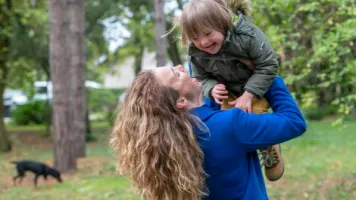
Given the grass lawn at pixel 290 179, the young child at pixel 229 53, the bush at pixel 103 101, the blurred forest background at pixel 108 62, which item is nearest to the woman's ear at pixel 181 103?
the young child at pixel 229 53

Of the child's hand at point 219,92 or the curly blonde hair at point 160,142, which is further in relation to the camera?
the child's hand at point 219,92

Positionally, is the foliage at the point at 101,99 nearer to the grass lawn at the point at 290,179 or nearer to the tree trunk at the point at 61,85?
the grass lawn at the point at 290,179

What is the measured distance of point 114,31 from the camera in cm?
2664

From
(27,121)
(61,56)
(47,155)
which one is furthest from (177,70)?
(27,121)

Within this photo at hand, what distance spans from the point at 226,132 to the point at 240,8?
877 millimetres

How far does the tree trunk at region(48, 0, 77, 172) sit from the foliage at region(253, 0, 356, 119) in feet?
19.3

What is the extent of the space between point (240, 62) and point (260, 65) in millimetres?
119

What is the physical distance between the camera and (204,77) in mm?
A: 3369

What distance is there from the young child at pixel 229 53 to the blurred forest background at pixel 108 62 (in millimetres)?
586

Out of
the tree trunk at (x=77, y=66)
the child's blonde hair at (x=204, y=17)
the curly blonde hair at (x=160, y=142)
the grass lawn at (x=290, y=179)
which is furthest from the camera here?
the tree trunk at (x=77, y=66)

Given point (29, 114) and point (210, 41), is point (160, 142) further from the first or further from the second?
point (29, 114)

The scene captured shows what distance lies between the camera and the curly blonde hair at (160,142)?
2.87 metres

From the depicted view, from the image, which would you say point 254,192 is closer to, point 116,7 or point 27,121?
point 116,7

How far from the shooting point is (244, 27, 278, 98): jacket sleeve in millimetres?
3092
